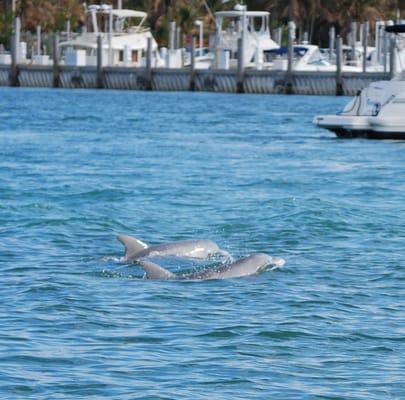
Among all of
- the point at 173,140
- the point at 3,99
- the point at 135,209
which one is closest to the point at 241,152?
the point at 173,140

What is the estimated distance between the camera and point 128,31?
3880 inches

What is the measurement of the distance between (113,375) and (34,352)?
3.05 ft

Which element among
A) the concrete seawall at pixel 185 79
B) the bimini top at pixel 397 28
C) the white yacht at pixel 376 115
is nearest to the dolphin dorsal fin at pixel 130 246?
the white yacht at pixel 376 115

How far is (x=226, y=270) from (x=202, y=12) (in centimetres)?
10455

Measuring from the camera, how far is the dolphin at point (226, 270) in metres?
15.0

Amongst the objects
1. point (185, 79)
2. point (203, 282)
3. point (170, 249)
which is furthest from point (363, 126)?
point (185, 79)

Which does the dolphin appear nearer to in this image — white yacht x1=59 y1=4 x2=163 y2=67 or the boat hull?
the boat hull

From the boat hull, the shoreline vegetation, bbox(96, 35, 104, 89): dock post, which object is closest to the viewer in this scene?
the boat hull

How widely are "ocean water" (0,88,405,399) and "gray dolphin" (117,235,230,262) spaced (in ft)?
0.76

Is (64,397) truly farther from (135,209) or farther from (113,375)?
(135,209)

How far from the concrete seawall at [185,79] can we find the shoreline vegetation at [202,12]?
22.3m

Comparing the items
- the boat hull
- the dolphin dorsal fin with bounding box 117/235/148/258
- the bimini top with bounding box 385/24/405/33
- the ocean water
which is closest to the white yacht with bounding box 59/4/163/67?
the bimini top with bounding box 385/24/405/33

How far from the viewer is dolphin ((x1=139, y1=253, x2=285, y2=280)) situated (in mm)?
15023

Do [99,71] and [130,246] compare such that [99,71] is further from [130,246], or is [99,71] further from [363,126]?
[130,246]
